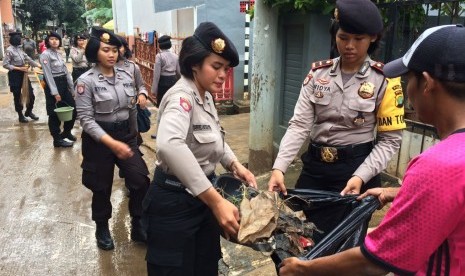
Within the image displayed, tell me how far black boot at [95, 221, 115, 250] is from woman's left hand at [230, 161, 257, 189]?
1769 mm

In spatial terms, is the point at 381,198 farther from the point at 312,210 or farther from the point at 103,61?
the point at 103,61

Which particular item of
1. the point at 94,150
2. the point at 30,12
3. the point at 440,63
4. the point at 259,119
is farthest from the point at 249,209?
the point at 30,12

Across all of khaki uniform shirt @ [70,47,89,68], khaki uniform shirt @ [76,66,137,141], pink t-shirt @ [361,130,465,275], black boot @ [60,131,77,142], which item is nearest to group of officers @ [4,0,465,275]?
pink t-shirt @ [361,130,465,275]

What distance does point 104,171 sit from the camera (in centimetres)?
346

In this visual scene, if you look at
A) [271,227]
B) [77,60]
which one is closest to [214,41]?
[271,227]

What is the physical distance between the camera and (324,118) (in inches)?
95.2

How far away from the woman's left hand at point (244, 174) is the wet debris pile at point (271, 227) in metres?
0.29

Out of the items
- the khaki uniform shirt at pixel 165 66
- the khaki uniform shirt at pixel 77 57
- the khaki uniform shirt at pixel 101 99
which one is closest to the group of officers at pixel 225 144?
the khaki uniform shirt at pixel 101 99

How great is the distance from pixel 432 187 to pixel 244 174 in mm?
1324

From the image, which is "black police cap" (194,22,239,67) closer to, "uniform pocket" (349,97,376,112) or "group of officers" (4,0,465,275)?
"group of officers" (4,0,465,275)

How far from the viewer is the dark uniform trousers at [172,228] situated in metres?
2.10

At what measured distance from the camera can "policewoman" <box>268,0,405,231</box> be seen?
221cm

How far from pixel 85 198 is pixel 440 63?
14.1 ft

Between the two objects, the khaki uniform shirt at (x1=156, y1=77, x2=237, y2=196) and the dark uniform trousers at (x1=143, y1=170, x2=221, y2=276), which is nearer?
the khaki uniform shirt at (x1=156, y1=77, x2=237, y2=196)
